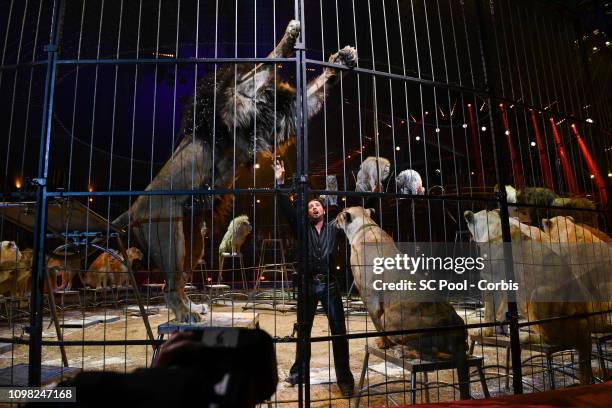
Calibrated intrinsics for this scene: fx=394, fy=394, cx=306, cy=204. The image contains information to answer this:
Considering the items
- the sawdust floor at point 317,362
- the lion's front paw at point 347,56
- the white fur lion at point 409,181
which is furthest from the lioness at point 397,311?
the lion's front paw at point 347,56

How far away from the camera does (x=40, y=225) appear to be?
90.4 inches

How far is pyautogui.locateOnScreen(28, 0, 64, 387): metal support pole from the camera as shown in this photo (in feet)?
7.18

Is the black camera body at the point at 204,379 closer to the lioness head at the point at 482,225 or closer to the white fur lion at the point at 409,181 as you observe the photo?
Answer: the white fur lion at the point at 409,181

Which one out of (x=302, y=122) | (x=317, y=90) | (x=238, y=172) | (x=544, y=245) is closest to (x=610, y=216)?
(x=544, y=245)

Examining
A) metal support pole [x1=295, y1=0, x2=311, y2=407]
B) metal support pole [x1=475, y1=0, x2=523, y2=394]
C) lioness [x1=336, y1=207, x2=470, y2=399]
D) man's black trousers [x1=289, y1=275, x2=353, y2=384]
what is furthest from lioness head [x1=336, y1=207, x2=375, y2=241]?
metal support pole [x1=295, y1=0, x2=311, y2=407]

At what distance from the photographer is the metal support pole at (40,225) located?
7.18 feet

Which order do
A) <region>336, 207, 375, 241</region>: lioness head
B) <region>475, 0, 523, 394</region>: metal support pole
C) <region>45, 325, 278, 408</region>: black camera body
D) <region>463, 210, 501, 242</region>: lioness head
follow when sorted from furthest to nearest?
1. <region>463, 210, 501, 242</region>: lioness head
2. <region>336, 207, 375, 241</region>: lioness head
3. <region>475, 0, 523, 394</region>: metal support pole
4. <region>45, 325, 278, 408</region>: black camera body

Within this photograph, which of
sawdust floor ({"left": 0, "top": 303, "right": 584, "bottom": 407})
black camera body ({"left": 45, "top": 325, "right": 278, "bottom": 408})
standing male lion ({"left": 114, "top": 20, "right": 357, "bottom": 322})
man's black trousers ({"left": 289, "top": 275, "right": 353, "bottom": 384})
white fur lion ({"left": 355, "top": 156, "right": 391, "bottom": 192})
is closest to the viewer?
black camera body ({"left": 45, "top": 325, "right": 278, "bottom": 408})

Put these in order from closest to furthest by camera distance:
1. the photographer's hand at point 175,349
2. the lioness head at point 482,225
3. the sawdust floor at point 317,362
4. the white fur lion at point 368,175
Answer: the photographer's hand at point 175,349
the sawdust floor at point 317,362
the white fur lion at point 368,175
the lioness head at point 482,225

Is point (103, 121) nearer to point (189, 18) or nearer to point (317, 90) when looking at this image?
point (189, 18)

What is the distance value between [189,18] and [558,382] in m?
5.68

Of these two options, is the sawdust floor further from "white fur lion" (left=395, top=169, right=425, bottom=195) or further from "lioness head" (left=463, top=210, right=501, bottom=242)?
A: "white fur lion" (left=395, top=169, right=425, bottom=195)

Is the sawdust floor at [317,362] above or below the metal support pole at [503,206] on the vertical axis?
below

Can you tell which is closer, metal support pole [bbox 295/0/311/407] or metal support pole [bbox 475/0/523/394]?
metal support pole [bbox 295/0/311/407]
